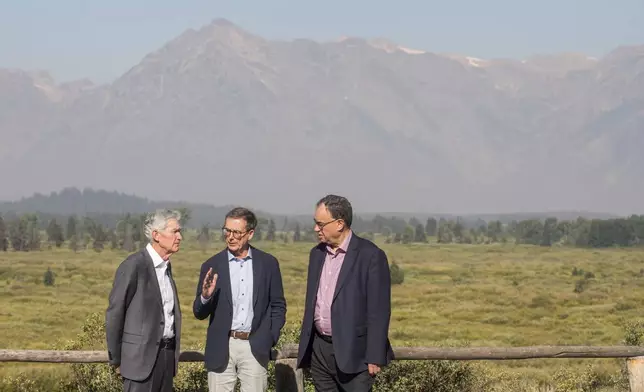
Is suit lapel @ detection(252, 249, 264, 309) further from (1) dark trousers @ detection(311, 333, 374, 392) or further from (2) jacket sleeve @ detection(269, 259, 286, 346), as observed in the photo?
(1) dark trousers @ detection(311, 333, 374, 392)

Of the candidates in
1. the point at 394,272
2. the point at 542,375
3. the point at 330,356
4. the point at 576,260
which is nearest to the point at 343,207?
the point at 330,356

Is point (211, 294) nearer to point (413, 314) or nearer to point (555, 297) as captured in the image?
point (413, 314)

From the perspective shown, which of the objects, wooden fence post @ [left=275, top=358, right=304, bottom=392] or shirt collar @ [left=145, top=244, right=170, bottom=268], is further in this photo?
wooden fence post @ [left=275, top=358, right=304, bottom=392]

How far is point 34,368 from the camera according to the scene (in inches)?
1148

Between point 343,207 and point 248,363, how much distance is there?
52.9 inches

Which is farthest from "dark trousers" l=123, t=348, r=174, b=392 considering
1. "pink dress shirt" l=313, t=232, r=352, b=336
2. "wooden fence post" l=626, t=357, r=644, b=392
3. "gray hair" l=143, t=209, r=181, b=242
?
"wooden fence post" l=626, t=357, r=644, b=392

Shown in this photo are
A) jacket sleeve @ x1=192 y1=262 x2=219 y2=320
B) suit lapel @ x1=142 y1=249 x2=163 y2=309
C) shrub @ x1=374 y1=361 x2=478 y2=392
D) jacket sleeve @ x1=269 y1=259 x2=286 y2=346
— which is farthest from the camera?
shrub @ x1=374 y1=361 x2=478 y2=392

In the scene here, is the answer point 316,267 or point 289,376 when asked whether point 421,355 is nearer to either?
point 289,376

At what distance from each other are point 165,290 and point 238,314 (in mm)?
595

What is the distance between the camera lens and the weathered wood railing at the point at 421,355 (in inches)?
259

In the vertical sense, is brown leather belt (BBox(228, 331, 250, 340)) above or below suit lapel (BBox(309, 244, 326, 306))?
below

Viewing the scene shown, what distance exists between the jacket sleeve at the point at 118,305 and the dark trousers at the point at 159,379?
0.21m

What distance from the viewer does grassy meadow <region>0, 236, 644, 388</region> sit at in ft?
154

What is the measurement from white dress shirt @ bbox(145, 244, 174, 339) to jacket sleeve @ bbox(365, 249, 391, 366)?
139cm
